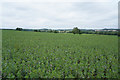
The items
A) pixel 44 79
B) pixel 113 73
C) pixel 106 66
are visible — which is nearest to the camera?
pixel 44 79

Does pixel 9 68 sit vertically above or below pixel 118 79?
above

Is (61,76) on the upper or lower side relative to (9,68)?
lower

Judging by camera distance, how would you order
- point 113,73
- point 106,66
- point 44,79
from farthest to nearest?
point 106,66 < point 113,73 < point 44,79

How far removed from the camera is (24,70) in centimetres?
492

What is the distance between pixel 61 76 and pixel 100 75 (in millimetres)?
1945

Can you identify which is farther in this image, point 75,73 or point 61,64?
point 61,64

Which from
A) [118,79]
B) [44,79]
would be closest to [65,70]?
[44,79]

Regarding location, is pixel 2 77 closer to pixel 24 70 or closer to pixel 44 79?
pixel 24 70

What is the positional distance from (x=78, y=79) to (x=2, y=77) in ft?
12.2

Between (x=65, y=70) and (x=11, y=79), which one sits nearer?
(x=11, y=79)

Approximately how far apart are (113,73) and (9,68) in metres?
5.36

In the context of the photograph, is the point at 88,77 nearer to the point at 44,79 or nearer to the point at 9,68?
the point at 44,79

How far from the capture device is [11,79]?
4438mm

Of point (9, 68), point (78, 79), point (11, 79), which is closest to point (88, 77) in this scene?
point (78, 79)
